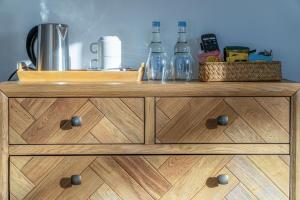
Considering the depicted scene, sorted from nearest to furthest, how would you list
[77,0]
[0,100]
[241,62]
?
[0,100] < [241,62] < [77,0]

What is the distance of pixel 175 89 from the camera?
6.08 ft

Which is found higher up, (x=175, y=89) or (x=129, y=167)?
(x=175, y=89)

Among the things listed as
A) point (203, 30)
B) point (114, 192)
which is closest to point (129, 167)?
point (114, 192)

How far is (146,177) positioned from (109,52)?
1.85 feet

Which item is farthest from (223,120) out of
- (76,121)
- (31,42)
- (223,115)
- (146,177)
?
(31,42)

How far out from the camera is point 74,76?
1990 millimetres

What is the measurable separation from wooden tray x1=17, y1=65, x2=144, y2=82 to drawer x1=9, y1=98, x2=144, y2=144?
155 millimetres

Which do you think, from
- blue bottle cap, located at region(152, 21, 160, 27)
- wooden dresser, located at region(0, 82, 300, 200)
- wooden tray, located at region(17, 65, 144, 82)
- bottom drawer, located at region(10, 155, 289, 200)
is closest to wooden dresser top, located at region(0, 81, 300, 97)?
wooden dresser, located at region(0, 82, 300, 200)

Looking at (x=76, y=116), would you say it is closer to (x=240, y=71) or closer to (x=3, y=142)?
(x=3, y=142)

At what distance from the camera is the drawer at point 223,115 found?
6.15ft

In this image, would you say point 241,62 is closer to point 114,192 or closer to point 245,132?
point 245,132

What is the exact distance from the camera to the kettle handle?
210 centimetres

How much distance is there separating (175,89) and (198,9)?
0.60 m

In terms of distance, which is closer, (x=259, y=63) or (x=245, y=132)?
(x=245, y=132)
